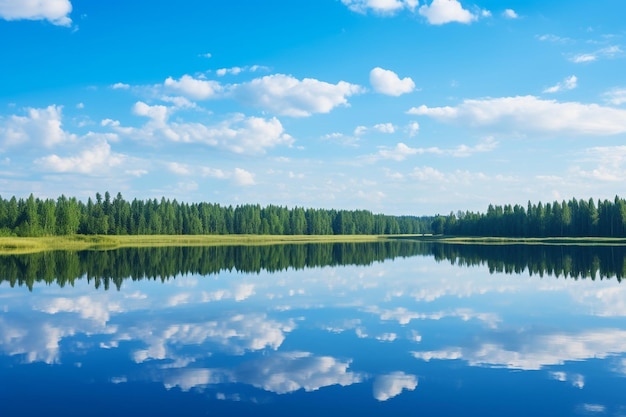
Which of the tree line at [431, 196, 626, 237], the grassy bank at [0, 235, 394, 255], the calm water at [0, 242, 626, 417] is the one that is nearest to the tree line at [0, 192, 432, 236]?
the grassy bank at [0, 235, 394, 255]

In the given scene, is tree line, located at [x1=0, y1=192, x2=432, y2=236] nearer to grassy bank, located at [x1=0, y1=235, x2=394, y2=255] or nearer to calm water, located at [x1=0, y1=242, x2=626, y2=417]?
grassy bank, located at [x1=0, y1=235, x2=394, y2=255]

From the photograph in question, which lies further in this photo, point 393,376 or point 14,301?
point 14,301

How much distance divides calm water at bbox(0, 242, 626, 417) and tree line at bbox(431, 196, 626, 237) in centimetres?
11802

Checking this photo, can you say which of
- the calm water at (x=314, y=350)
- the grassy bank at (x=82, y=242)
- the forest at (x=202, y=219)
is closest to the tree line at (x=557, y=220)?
the forest at (x=202, y=219)

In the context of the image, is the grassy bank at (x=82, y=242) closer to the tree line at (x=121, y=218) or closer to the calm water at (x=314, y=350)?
the tree line at (x=121, y=218)

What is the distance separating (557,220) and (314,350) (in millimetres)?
148952

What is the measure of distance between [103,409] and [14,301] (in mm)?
21733

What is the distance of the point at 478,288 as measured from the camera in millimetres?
35219

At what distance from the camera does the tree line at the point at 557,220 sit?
137250mm

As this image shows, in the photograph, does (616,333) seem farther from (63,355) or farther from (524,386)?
(63,355)

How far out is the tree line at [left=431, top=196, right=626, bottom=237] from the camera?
13725cm

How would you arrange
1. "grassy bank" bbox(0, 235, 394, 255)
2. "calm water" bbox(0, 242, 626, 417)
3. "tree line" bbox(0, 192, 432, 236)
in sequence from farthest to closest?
"tree line" bbox(0, 192, 432, 236) → "grassy bank" bbox(0, 235, 394, 255) → "calm water" bbox(0, 242, 626, 417)

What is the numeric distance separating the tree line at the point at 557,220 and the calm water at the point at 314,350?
118 meters

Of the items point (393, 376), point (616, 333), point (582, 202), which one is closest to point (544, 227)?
point (582, 202)
